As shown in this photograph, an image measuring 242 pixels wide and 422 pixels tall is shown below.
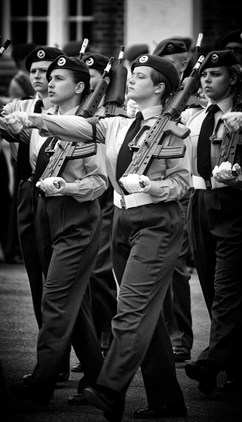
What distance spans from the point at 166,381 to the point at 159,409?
181 mm

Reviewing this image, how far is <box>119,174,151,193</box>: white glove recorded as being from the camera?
731 cm

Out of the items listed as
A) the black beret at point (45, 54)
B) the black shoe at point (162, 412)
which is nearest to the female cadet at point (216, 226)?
the black shoe at point (162, 412)

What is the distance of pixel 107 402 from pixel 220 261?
1587 mm

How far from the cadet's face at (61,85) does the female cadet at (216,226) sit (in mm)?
967

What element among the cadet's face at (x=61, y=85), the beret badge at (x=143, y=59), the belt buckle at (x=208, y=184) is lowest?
the belt buckle at (x=208, y=184)

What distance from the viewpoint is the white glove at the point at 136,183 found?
7.31m

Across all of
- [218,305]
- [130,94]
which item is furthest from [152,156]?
[218,305]

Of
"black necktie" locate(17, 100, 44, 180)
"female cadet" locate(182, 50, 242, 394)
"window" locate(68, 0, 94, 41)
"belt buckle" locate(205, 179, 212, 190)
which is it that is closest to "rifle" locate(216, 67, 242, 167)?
"female cadet" locate(182, 50, 242, 394)

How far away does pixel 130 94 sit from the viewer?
310 inches

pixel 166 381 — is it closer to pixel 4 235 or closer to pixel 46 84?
pixel 46 84

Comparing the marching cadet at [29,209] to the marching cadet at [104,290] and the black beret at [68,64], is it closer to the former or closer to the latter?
the black beret at [68,64]

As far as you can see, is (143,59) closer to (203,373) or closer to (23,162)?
(23,162)

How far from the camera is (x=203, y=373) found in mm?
8031

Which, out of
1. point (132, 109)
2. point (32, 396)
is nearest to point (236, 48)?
point (132, 109)
